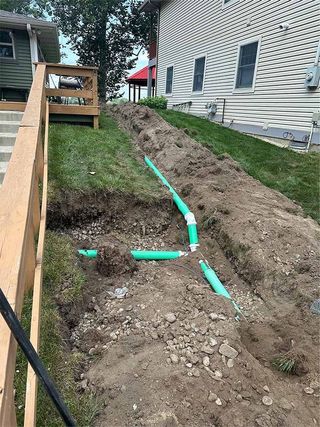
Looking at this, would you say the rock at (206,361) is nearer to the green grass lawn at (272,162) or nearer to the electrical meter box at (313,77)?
the green grass lawn at (272,162)

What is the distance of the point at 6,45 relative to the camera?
12547 mm

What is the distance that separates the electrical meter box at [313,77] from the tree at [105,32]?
2218 centimetres

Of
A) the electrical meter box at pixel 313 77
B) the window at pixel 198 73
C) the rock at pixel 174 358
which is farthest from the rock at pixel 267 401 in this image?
the window at pixel 198 73

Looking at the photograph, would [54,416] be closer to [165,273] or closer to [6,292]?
[6,292]

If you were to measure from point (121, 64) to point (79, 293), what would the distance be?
32.1 metres

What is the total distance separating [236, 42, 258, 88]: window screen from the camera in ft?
30.8

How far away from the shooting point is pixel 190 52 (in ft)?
44.0

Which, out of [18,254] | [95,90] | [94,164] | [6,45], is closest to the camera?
[18,254]

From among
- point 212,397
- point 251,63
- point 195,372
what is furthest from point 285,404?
point 251,63

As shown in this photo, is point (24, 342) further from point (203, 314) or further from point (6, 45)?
point (6, 45)

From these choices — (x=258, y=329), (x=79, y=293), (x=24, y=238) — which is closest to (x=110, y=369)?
(x=79, y=293)

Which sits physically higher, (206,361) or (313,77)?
(313,77)

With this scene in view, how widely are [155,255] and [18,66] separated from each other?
1217 cm

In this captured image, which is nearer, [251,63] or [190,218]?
[190,218]
